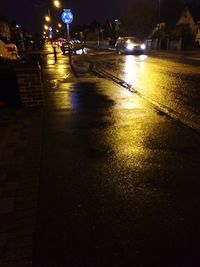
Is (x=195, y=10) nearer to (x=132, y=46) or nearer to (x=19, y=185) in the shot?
(x=132, y=46)

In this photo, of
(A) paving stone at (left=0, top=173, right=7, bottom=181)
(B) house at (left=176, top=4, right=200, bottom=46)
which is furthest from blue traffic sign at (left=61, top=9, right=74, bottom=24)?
(B) house at (left=176, top=4, right=200, bottom=46)

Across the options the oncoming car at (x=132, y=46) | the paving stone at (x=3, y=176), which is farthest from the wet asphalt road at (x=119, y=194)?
the oncoming car at (x=132, y=46)

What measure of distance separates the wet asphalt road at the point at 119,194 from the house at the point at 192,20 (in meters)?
45.4

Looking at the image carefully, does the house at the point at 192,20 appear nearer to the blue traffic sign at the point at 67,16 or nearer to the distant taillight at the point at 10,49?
the blue traffic sign at the point at 67,16

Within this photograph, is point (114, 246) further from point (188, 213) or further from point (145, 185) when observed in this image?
point (145, 185)

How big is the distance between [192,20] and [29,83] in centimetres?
5134

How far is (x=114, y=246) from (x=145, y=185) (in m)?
1.21

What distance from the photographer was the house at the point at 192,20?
1948 inches

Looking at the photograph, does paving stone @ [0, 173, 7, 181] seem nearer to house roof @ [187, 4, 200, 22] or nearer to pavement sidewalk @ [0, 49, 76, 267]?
pavement sidewalk @ [0, 49, 76, 267]

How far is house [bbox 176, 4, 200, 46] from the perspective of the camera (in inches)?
1948

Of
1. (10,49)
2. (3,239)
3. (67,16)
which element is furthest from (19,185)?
(67,16)

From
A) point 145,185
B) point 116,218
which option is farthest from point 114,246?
point 145,185

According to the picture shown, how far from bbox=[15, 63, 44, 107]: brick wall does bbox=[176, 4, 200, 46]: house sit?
43710 millimetres

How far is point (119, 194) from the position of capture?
379 cm
